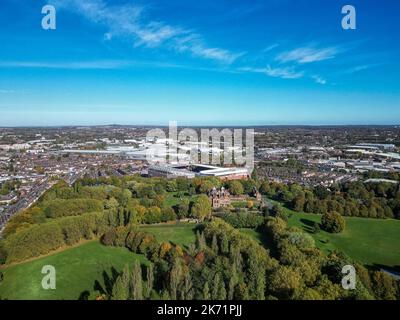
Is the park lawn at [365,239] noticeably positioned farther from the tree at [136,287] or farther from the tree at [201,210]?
the tree at [136,287]

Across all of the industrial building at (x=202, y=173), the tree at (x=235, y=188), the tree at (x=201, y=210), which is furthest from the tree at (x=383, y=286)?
the industrial building at (x=202, y=173)

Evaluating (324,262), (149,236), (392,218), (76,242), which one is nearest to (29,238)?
(76,242)

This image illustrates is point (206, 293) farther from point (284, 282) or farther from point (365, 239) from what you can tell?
point (365, 239)

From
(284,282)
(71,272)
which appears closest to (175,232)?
(71,272)

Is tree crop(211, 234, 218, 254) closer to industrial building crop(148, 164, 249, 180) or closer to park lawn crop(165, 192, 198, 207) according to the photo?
park lawn crop(165, 192, 198, 207)

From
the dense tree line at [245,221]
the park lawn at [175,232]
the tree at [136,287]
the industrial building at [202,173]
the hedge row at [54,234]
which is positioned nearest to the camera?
the tree at [136,287]
